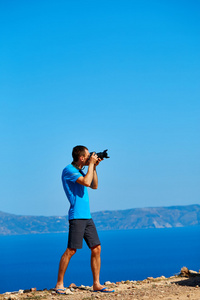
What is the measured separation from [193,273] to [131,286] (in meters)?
2.04

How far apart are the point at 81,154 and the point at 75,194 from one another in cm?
69

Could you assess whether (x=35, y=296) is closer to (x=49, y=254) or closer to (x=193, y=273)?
(x=193, y=273)

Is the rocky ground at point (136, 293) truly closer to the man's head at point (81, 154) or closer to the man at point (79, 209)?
the man at point (79, 209)

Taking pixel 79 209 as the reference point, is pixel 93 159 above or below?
above

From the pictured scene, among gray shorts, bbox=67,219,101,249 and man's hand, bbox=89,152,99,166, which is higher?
man's hand, bbox=89,152,99,166

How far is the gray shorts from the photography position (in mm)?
6938

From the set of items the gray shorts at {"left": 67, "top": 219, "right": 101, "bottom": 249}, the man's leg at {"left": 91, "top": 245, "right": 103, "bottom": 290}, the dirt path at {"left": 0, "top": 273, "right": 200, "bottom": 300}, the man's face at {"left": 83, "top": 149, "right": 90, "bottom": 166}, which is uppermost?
the man's face at {"left": 83, "top": 149, "right": 90, "bottom": 166}

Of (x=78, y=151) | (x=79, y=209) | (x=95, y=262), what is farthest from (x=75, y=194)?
(x=95, y=262)

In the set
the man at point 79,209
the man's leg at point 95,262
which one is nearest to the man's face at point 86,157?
the man at point 79,209

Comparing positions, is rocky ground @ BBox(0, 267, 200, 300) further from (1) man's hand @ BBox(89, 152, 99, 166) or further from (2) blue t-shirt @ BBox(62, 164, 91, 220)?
(1) man's hand @ BBox(89, 152, 99, 166)

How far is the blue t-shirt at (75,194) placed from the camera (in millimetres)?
7012

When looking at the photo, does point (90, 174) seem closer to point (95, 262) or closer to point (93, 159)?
point (93, 159)

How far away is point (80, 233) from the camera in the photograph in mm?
6977

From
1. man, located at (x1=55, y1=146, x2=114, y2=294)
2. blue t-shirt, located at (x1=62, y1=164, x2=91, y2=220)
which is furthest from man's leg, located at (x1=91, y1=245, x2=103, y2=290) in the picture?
blue t-shirt, located at (x1=62, y1=164, x2=91, y2=220)
